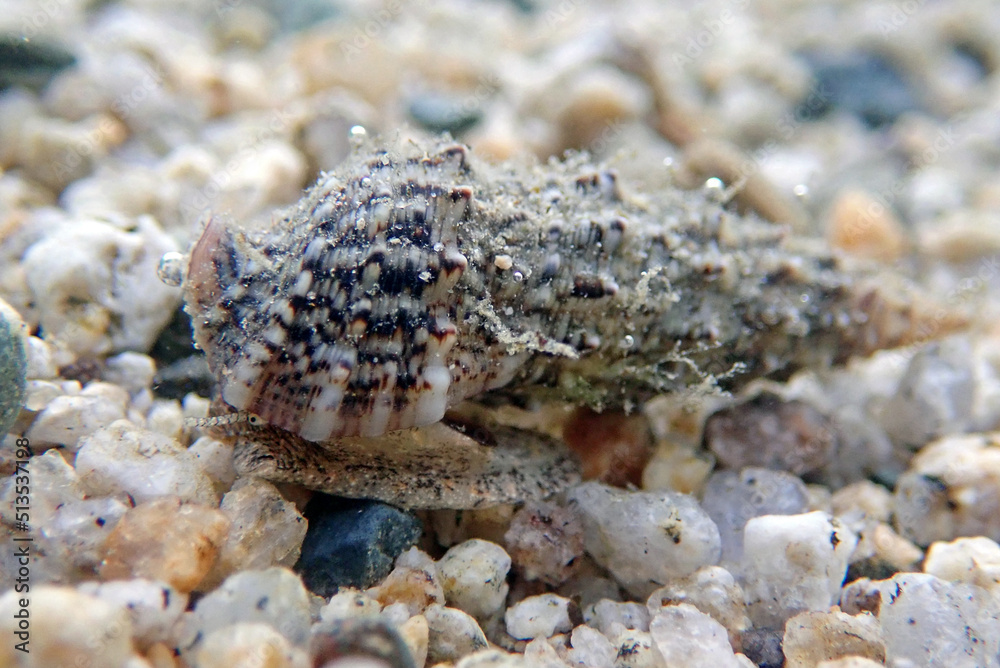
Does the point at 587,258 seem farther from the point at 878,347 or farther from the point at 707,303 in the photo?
the point at 878,347

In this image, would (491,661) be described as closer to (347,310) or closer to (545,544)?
A: (545,544)

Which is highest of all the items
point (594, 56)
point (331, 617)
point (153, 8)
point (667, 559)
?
point (153, 8)

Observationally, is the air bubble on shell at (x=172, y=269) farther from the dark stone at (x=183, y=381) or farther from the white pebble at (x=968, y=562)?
the white pebble at (x=968, y=562)

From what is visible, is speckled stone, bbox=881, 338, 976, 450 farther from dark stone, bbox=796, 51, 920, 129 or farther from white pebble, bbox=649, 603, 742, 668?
dark stone, bbox=796, 51, 920, 129

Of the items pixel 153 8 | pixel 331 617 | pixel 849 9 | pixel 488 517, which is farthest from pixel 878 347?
pixel 153 8

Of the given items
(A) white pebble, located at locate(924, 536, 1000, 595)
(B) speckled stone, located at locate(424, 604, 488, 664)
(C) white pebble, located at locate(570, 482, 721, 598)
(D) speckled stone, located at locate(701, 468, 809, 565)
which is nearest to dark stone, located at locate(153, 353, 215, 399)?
(B) speckled stone, located at locate(424, 604, 488, 664)

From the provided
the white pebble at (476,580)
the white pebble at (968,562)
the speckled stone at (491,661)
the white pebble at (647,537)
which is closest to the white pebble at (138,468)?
the white pebble at (476,580)
